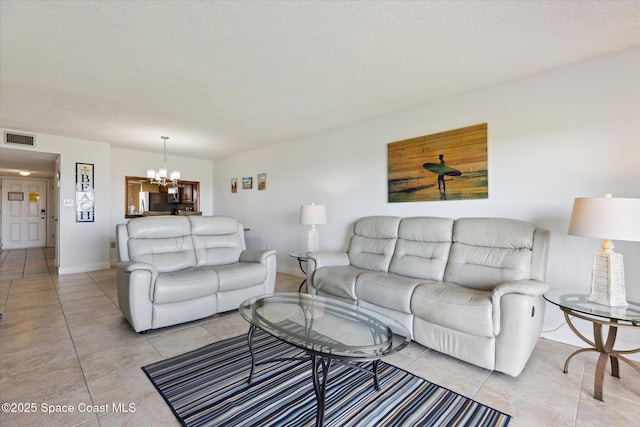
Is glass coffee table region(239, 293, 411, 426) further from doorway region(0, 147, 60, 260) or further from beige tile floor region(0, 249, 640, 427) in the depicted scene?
doorway region(0, 147, 60, 260)

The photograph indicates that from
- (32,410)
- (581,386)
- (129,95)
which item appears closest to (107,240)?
(129,95)

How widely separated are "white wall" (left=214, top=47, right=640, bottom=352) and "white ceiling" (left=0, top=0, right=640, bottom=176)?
177 mm

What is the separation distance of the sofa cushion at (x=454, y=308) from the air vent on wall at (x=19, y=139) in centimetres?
607

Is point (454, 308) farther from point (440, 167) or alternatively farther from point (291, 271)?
point (291, 271)

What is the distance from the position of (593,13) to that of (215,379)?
11.0 ft

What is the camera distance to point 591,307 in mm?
1860

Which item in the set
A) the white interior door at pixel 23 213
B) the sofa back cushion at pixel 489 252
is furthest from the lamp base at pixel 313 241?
the white interior door at pixel 23 213

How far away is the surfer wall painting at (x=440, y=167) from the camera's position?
299 centimetres

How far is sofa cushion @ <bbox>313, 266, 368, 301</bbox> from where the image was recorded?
283 cm

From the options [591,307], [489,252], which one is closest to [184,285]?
[489,252]

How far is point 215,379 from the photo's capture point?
1901 mm

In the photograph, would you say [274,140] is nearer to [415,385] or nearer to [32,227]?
[415,385]

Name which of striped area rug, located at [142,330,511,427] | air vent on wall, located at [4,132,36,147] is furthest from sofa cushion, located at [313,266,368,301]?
air vent on wall, located at [4,132,36,147]

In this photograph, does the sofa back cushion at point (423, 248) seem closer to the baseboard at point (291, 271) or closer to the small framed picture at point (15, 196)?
the baseboard at point (291, 271)
